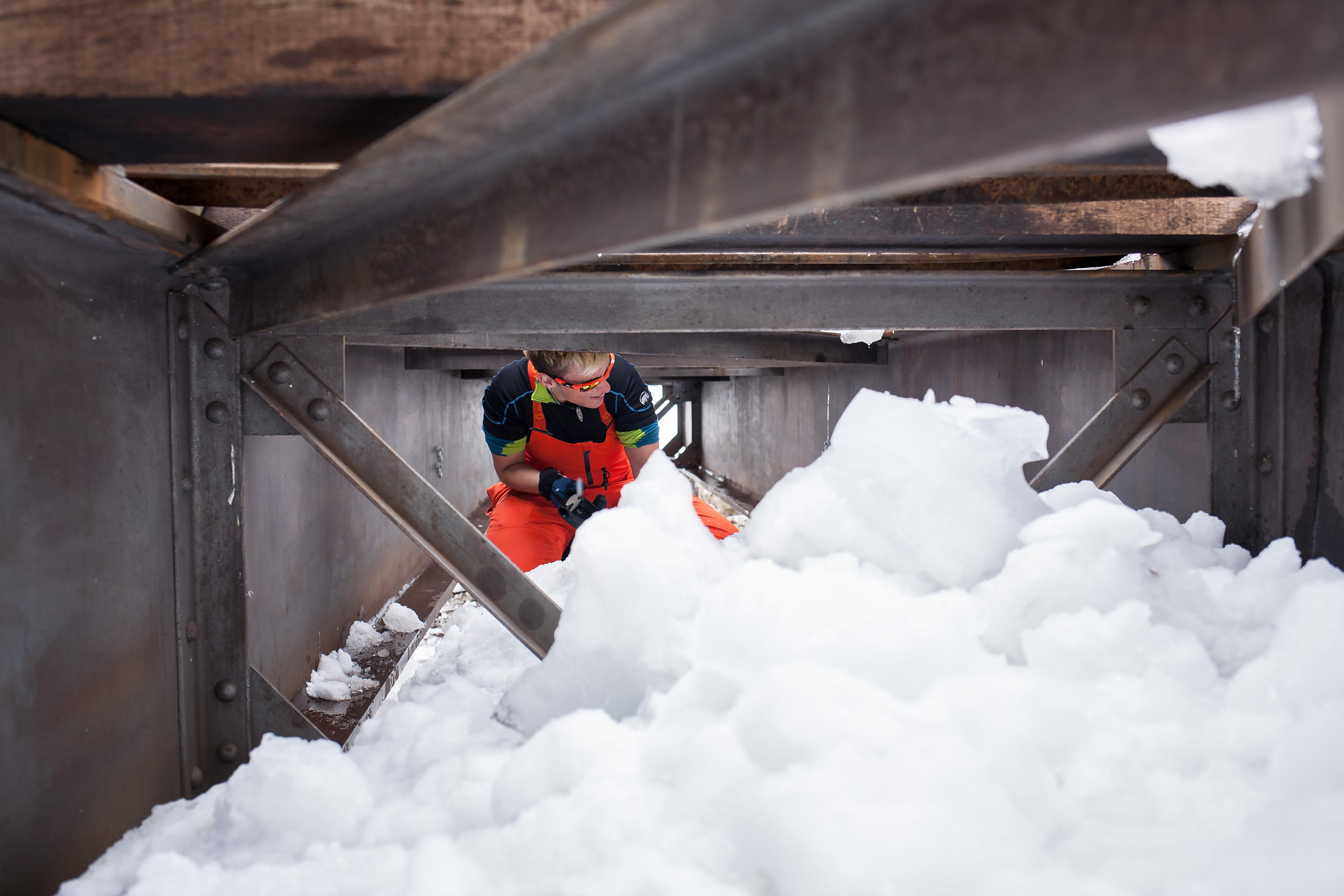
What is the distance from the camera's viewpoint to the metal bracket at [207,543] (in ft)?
4.78

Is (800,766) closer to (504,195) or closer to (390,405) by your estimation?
(504,195)

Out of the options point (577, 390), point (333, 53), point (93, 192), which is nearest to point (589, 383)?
point (577, 390)

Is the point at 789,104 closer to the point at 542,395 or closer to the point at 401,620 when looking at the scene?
the point at 542,395

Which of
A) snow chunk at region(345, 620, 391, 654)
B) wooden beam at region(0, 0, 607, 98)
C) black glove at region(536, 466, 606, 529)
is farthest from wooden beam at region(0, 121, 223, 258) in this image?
snow chunk at region(345, 620, 391, 654)

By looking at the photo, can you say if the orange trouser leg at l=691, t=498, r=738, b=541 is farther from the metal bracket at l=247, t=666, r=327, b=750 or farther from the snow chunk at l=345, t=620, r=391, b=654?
the metal bracket at l=247, t=666, r=327, b=750

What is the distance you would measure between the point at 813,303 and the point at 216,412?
3.97ft

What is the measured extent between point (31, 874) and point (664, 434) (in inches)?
384

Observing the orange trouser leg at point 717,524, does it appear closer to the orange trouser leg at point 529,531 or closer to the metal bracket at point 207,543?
the orange trouser leg at point 529,531

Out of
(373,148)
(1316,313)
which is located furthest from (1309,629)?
(373,148)

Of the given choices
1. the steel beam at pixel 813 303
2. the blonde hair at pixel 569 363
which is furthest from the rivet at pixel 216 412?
the blonde hair at pixel 569 363

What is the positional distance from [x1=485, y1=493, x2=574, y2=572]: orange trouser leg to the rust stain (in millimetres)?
2531

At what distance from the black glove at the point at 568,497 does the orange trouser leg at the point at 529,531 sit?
0.10m

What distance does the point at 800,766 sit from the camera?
2.65ft

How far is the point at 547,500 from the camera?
11.3 ft
